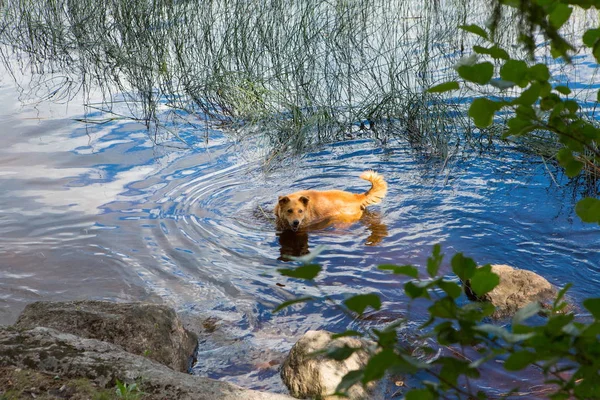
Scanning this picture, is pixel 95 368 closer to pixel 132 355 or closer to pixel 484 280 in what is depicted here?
pixel 132 355

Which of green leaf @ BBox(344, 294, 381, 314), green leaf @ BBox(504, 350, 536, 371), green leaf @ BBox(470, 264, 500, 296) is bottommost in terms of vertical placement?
green leaf @ BBox(504, 350, 536, 371)

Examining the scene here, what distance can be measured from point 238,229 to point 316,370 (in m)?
2.99

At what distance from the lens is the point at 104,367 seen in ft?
10.7

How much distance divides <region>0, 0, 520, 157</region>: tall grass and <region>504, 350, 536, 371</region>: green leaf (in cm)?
704

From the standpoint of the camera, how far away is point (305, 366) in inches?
155

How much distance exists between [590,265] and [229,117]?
523 centimetres

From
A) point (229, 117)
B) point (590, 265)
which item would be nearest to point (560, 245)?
point (590, 265)

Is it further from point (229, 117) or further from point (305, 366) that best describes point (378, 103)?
point (305, 366)

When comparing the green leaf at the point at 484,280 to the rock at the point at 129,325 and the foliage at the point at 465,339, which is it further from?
the rock at the point at 129,325

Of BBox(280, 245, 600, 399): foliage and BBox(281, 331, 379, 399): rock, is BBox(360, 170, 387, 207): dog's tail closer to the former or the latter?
BBox(281, 331, 379, 399): rock

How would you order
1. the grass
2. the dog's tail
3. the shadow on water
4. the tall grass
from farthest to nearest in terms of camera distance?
1. the tall grass
2. the grass
3. the dog's tail
4. the shadow on water

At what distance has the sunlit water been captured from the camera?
5062 millimetres

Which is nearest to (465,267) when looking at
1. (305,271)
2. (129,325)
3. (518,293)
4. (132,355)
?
(305,271)

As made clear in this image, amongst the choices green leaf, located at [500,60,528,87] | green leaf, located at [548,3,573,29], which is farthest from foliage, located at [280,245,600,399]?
green leaf, located at [548,3,573,29]
